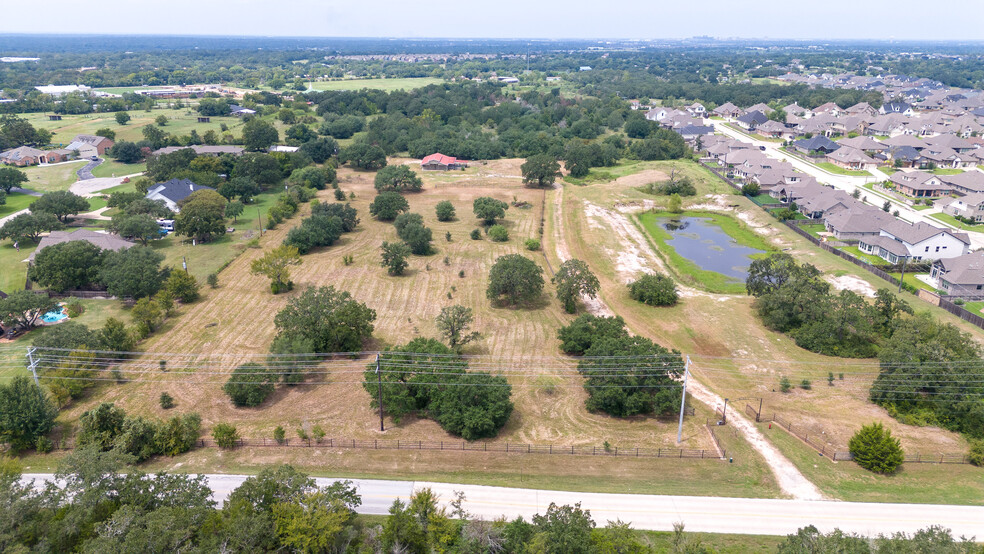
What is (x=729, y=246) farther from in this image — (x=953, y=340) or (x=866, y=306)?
(x=953, y=340)

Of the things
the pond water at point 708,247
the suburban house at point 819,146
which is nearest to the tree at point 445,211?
the pond water at point 708,247

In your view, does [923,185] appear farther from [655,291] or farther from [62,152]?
[62,152]

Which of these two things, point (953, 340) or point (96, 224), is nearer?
point (953, 340)

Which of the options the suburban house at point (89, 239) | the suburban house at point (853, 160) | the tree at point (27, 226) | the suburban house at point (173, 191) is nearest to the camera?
the suburban house at point (89, 239)

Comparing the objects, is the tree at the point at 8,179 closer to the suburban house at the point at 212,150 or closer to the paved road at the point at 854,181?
the suburban house at the point at 212,150

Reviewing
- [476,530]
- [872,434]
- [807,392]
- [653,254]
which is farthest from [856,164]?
[476,530]

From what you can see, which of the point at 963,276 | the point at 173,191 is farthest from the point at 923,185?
the point at 173,191
